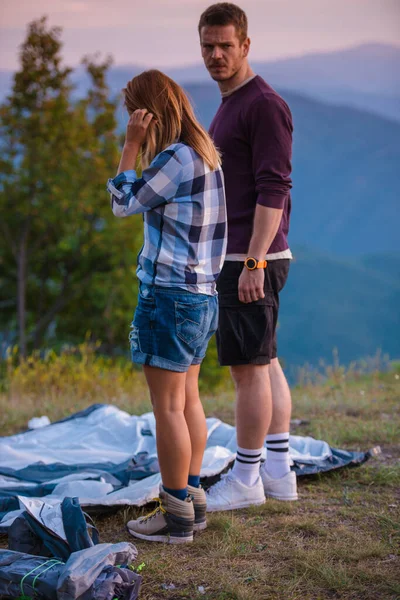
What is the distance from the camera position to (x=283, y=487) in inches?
126

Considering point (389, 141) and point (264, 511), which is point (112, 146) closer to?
point (264, 511)

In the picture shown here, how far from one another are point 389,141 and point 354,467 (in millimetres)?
119644

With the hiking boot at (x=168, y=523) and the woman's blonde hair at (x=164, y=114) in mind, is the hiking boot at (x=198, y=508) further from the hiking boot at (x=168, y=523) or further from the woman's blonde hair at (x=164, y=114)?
the woman's blonde hair at (x=164, y=114)

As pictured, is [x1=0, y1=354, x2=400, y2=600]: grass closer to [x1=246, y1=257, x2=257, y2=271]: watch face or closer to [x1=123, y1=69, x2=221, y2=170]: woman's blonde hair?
[x1=246, y1=257, x2=257, y2=271]: watch face

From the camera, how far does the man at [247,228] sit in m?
2.93

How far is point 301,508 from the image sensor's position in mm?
3094

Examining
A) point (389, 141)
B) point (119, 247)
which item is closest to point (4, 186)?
point (119, 247)

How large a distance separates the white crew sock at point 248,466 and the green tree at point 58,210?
16.8 meters

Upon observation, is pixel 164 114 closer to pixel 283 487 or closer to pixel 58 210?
pixel 283 487

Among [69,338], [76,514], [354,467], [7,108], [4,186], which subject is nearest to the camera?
[76,514]

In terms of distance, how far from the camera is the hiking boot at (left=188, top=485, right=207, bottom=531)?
2.82 metres

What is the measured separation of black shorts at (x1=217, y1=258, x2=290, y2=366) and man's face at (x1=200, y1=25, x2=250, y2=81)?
82cm

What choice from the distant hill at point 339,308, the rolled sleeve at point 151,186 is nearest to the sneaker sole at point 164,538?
the rolled sleeve at point 151,186

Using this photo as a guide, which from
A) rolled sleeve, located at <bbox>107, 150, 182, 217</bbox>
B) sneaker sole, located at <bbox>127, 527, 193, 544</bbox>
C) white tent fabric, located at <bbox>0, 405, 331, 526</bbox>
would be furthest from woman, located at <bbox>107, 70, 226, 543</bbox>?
white tent fabric, located at <bbox>0, 405, 331, 526</bbox>
